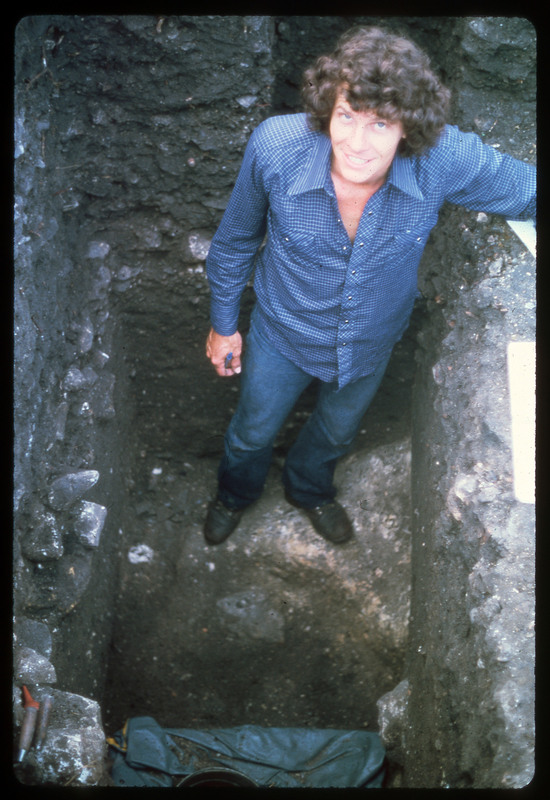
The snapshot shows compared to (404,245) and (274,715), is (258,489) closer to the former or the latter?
(274,715)

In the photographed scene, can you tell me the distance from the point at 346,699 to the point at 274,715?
1.06 feet

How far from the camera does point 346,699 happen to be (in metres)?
2.99

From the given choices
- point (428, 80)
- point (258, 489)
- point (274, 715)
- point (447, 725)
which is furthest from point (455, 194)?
point (274, 715)

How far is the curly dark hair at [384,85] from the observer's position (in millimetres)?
1817

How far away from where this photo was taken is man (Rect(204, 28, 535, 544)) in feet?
6.17

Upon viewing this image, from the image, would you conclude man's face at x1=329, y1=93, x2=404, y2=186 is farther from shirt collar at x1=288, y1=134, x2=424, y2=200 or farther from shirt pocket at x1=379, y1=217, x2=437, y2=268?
shirt pocket at x1=379, y1=217, x2=437, y2=268

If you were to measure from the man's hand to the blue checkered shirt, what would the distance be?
0.46ft

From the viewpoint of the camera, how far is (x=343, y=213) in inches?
82.6

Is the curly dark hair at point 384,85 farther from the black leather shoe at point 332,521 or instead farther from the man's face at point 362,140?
the black leather shoe at point 332,521

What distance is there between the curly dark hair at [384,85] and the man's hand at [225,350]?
0.87 m

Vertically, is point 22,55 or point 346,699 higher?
point 22,55

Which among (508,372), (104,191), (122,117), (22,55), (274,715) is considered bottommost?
(274,715)

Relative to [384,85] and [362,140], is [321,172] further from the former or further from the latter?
[384,85]

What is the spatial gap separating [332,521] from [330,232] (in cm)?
156
